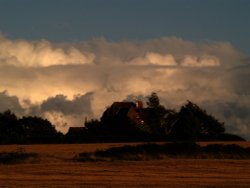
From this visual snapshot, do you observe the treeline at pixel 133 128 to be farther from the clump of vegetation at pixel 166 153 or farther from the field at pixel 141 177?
the field at pixel 141 177

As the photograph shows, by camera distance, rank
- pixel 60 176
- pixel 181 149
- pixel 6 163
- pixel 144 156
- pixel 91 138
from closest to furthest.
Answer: pixel 60 176 < pixel 6 163 < pixel 144 156 < pixel 181 149 < pixel 91 138

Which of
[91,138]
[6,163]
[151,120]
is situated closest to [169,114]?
[151,120]

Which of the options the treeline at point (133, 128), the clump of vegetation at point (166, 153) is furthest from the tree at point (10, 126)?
the clump of vegetation at point (166, 153)

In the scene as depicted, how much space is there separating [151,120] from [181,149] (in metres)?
36.5

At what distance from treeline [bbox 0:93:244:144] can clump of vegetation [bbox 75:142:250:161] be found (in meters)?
25.0

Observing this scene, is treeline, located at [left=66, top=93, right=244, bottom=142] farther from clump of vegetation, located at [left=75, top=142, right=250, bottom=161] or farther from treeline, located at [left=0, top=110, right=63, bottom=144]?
clump of vegetation, located at [left=75, top=142, right=250, bottom=161]

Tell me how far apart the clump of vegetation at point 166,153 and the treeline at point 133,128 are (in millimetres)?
24958

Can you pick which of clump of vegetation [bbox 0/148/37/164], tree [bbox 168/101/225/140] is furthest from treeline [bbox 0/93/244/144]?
clump of vegetation [bbox 0/148/37/164]

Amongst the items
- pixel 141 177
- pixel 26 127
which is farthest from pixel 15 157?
pixel 26 127

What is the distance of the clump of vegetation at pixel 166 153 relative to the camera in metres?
50.0

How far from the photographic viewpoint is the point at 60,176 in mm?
31969

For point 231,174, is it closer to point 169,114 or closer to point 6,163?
point 6,163

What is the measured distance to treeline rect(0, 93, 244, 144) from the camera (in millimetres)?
84750

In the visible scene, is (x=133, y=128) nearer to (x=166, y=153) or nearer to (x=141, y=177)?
(x=166, y=153)
